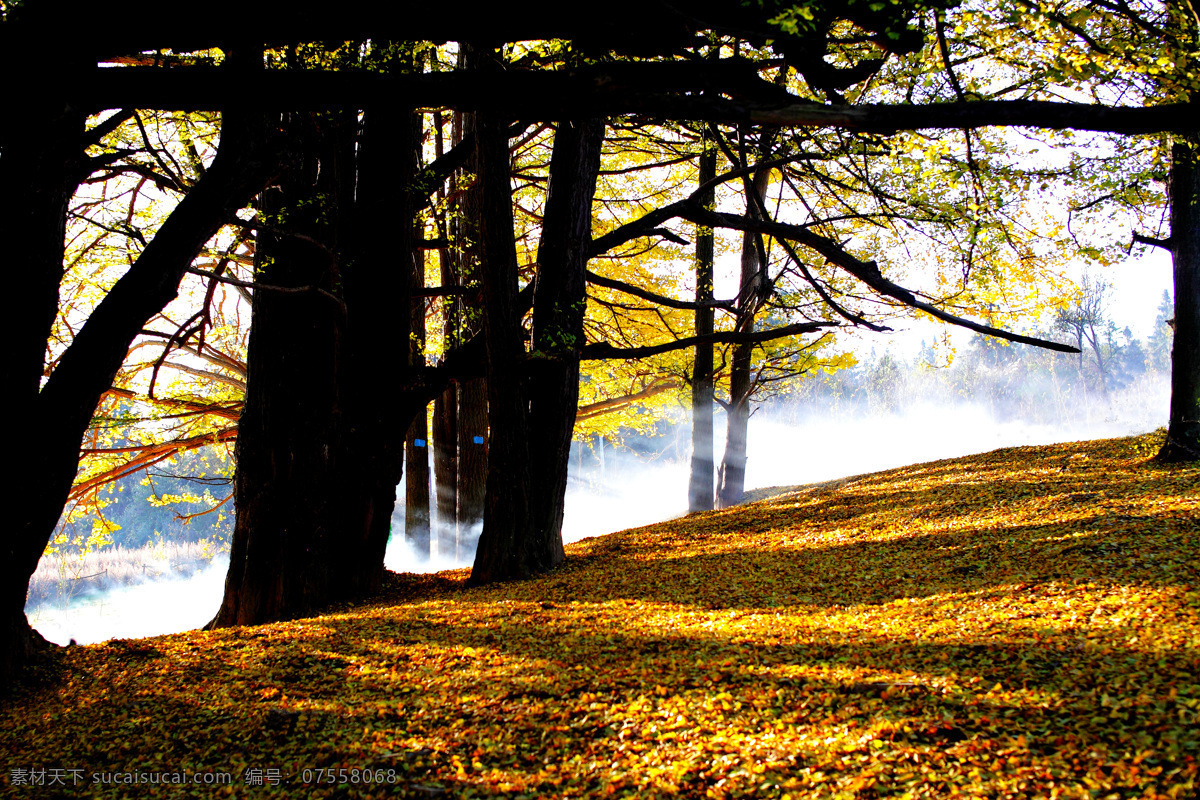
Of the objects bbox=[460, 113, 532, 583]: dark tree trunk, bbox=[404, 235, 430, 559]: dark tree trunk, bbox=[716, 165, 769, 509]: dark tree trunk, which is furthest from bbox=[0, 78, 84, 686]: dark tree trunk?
bbox=[716, 165, 769, 509]: dark tree trunk

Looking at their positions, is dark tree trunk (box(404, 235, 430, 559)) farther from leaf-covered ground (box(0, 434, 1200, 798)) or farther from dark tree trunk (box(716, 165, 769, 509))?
leaf-covered ground (box(0, 434, 1200, 798))

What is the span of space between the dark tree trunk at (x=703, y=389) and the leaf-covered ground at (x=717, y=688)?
729 cm

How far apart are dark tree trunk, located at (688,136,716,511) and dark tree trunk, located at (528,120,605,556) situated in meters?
5.07

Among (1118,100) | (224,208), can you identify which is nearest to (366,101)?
(224,208)

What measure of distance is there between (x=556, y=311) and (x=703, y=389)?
638 cm

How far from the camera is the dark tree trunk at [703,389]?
12367 millimetres

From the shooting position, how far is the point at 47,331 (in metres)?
3.56

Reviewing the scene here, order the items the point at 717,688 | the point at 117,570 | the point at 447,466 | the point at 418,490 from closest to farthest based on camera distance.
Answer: the point at 717,688 → the point at 418,490 → the point at 447,466 → the point at 117,570

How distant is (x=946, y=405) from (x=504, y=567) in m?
62.4

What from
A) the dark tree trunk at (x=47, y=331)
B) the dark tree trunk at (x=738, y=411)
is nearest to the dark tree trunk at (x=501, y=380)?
the dark tree trunk at (x=47, y=331)

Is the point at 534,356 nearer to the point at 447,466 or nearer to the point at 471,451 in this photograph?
the point at 471,451

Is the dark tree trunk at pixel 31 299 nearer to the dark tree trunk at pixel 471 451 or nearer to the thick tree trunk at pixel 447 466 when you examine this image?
the dark tree trunk at pixel 471 451

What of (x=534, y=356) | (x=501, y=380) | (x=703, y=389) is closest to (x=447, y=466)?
(x=703, y=389)

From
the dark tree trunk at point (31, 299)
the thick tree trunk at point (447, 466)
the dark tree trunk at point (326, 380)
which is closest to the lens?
the dark tree trunk at point (31, 299)
